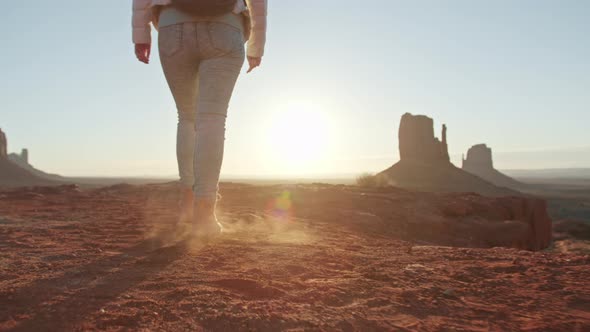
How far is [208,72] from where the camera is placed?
10.2ft

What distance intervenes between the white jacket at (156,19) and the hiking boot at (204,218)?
1346mm

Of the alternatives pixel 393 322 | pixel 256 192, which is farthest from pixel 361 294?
pixel 256 192

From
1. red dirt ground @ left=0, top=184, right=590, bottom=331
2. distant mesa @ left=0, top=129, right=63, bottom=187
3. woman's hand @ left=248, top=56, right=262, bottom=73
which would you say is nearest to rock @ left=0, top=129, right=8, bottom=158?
distant mesa @ left=0, top=129, right=63, bottom=187

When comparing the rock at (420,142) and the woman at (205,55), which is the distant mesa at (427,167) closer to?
the rock at (420,142)

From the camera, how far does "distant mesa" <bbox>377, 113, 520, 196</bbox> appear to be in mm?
57562

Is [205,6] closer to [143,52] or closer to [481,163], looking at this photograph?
[143,52]

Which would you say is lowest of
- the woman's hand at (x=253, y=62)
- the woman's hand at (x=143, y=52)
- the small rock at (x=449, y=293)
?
the small rock at (x=449, y=293)

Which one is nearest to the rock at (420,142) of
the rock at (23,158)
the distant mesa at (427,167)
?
the distant mesa at (427,167)

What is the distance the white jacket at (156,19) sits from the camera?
3232 mm

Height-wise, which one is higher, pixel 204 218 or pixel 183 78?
pixel 183 78

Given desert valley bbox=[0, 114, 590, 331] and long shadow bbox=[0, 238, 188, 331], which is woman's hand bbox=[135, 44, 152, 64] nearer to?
desert valley bbox=[0, 114, 590, 331]

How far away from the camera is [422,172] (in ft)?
205

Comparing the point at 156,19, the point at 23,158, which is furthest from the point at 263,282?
the point at 23,158

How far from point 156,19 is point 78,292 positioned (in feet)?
7.83
